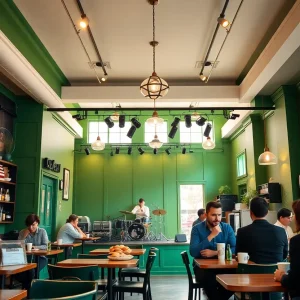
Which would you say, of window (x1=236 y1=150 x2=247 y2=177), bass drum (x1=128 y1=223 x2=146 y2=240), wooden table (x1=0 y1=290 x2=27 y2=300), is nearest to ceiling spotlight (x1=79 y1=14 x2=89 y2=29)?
wooden table (x1=0 y1=290 x2=27 y2=300)

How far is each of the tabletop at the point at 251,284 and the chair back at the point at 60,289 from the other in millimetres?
868

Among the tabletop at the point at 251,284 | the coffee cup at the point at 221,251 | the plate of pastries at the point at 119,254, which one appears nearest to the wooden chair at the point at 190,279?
the plate of pastries at the point at 119,254

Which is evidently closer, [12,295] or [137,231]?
[12,295]

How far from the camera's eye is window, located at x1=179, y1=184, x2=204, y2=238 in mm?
11922

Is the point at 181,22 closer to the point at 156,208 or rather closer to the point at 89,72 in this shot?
the point at 89,72

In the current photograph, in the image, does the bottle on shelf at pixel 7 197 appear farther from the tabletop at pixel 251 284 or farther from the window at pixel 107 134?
the tabletop at pixel 251 284

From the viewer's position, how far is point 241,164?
10.7 meters

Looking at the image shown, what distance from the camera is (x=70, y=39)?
6719 millimetres

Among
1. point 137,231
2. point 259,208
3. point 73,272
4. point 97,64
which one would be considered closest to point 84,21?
point 97,64

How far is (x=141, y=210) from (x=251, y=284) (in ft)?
29.6

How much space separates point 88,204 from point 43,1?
746 centimetres

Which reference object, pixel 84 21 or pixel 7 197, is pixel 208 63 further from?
pixel 7 197

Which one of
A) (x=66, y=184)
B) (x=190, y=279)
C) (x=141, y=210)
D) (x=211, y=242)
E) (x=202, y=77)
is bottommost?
(x=190, y=279)

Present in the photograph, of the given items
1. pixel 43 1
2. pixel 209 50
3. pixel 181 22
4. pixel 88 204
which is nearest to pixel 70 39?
pixel 43 1
